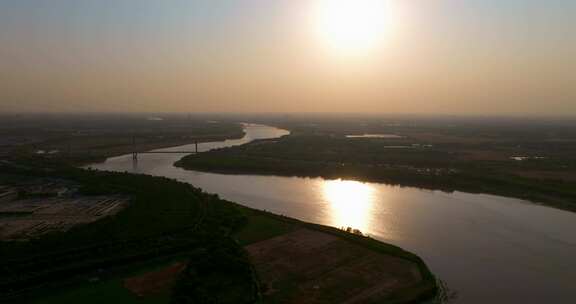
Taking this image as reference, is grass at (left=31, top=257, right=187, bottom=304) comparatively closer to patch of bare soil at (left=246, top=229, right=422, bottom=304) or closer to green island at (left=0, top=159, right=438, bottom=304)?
green island at (left=0, top=159, right=438, bottom=304)

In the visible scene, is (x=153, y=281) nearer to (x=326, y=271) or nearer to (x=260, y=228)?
(x=326, y=271)

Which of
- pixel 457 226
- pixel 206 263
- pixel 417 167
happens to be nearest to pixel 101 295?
pixel 206 263

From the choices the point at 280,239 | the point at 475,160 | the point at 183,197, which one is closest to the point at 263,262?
the point at 280,239

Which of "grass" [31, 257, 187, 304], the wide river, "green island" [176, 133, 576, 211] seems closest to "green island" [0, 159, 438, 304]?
"grass" [31, 257, 187, 304]

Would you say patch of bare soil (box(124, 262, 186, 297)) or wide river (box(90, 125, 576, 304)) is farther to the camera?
wide river (box(90, 125, 576, 304))

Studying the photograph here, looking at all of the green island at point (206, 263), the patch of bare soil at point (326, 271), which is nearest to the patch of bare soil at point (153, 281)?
the green island at point (206, 263)

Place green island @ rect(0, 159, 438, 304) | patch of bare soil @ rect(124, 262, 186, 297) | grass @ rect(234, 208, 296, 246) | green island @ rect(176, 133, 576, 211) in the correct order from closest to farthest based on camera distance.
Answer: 1. green island @ rect(0, 159, 438, 304)
2. patch of bare soil @ rect(124, 262, 186, 297)
3. grass @ rect(234, 208, 296, 246)
4. green island @ rect(176, 133, 576, 211)

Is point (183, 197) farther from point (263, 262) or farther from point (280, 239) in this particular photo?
point (263, 262)
